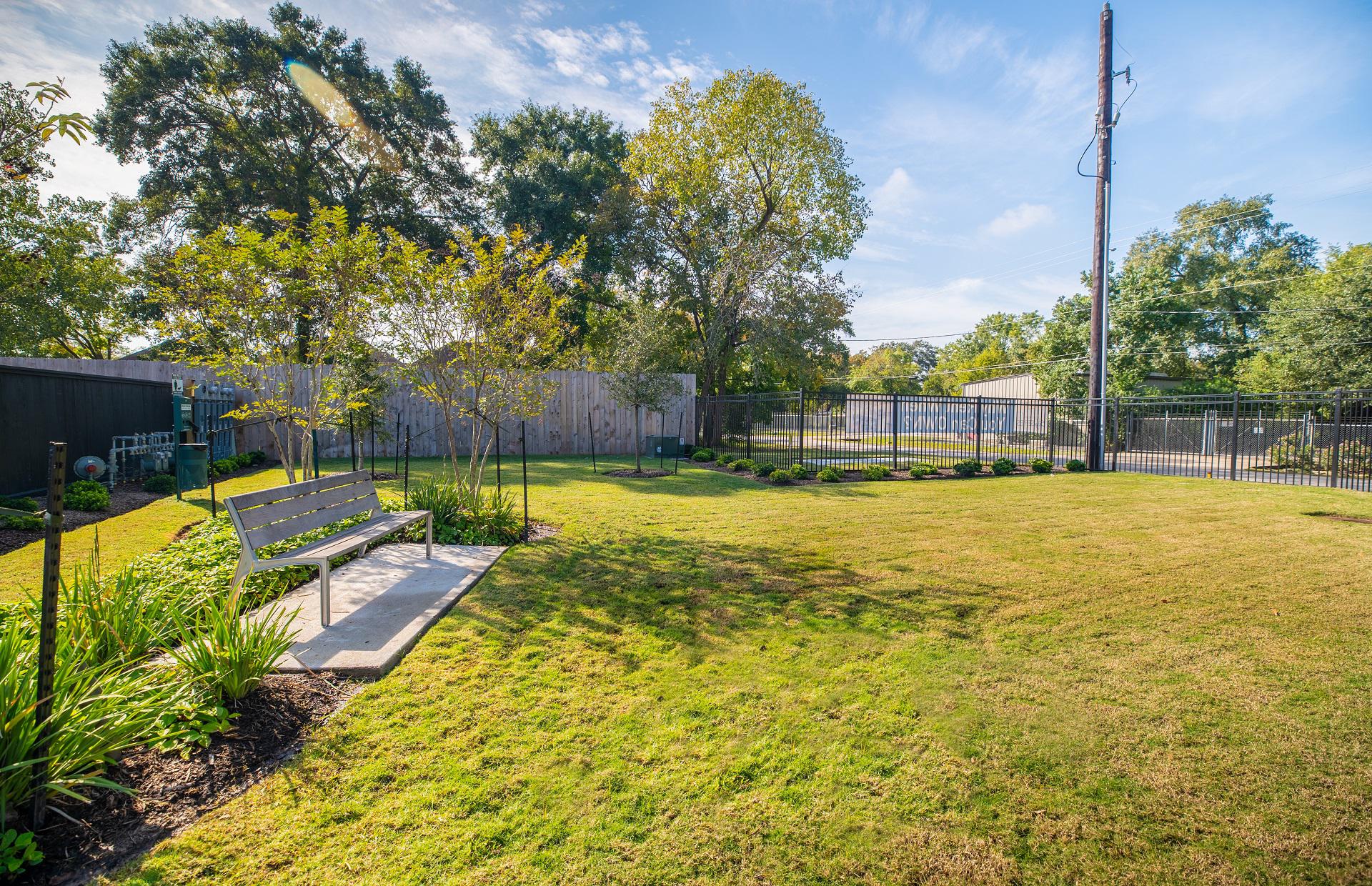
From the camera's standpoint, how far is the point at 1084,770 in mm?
2373

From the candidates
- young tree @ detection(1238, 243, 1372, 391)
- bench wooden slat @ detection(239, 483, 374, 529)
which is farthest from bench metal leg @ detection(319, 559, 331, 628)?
young tree @ detection(1238, 243, 1372, 391)

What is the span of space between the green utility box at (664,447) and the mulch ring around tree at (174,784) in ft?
41.3

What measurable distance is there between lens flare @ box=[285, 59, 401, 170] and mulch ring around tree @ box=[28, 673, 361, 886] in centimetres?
2109

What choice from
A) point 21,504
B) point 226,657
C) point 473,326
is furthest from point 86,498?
point 226,657

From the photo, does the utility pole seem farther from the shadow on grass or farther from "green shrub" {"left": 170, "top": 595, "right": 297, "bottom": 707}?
"green shrub" {"left": 170, "top": 595, "right": 297, "bottom": 707}

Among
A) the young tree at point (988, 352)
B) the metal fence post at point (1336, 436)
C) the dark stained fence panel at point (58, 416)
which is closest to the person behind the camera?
the dark stained fence panel at point (58, 416)

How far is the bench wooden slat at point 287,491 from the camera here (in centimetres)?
380

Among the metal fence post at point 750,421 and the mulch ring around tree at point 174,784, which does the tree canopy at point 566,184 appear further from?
the mulch ring around tree at point 174,784

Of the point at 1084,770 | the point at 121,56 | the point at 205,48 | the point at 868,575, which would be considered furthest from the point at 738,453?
the point at 121,56

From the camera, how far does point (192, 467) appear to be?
9234mm

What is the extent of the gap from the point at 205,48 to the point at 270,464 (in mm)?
13432

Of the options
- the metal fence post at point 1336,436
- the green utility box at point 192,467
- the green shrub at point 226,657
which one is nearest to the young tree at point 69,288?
the green utility box at point 192,467

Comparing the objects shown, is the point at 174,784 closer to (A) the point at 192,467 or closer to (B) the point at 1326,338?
(A) the point at 192,467

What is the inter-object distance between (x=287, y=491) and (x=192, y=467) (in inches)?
270
